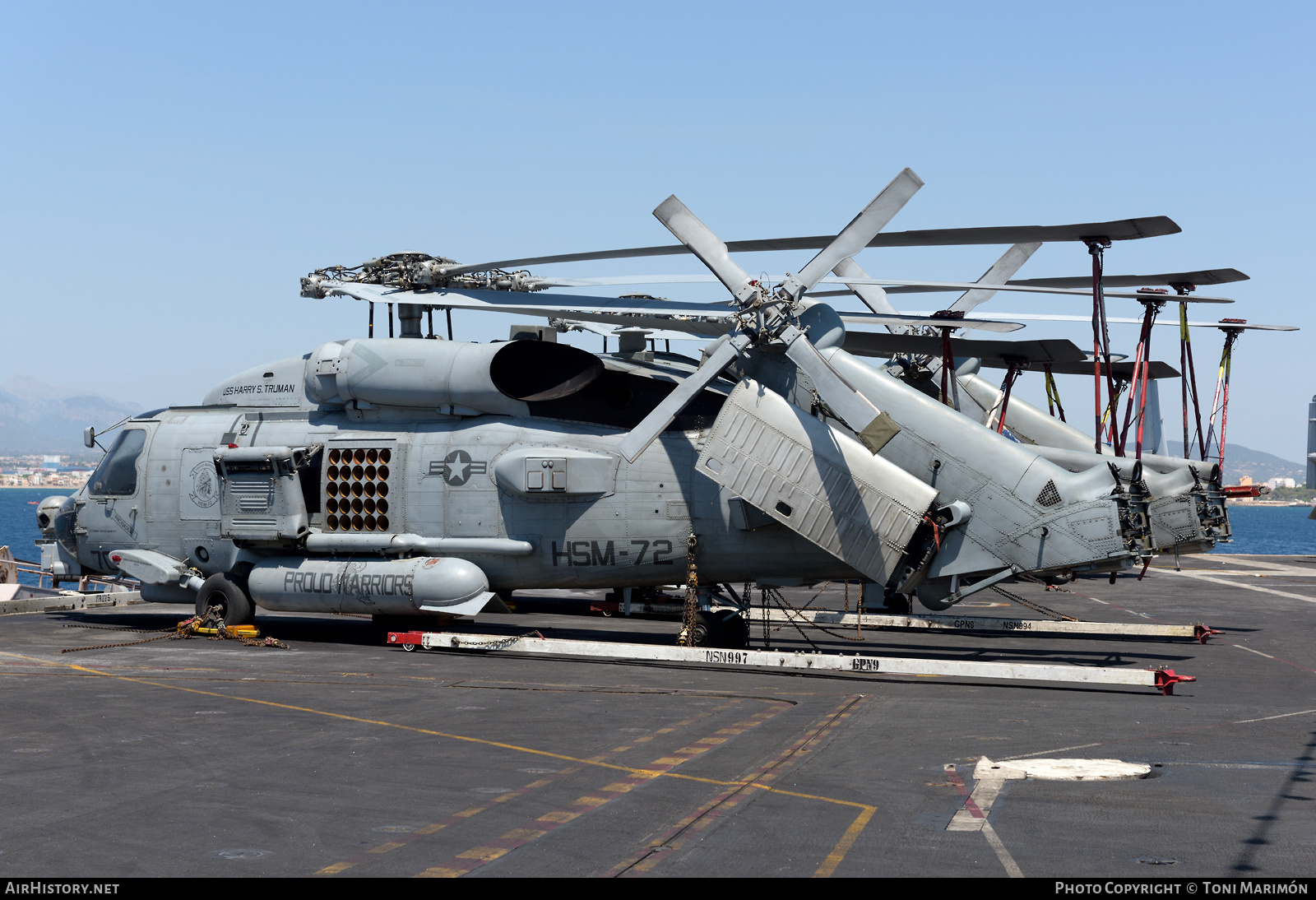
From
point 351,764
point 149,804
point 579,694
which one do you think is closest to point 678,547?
point 579,694

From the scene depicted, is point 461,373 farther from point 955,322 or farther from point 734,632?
point 955,322

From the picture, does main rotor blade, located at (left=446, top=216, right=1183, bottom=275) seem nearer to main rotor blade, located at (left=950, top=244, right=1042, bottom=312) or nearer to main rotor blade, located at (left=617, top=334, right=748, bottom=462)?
main rotor blade, located at (left=617, top=334, right=748, bottom=462)

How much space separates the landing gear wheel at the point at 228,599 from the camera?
22.0 metres

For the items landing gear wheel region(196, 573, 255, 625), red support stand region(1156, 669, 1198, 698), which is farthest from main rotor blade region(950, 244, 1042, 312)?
landing gear wheel region(196, 573, 255, 625)

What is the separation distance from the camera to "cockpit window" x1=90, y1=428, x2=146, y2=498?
2325 cm

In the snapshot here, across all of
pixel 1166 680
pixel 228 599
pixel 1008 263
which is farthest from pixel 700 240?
pixel 228 599

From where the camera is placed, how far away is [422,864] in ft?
26.6

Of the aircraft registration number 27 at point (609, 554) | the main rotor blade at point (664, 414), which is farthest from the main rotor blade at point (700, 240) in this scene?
the aircraft registration number 27 at point (609, 554)

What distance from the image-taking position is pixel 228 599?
72.4 feet

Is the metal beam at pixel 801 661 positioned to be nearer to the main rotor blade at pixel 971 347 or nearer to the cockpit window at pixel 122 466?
the main rotor blade at pixel 971 347

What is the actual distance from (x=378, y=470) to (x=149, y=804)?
11.6 meters

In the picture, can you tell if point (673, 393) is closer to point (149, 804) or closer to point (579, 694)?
point (579, 694)

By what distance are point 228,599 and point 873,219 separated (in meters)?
14.1

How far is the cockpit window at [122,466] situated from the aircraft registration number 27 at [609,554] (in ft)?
31.2
